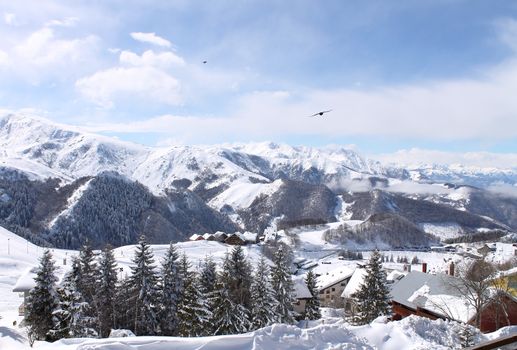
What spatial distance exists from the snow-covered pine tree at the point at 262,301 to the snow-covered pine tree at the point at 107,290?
10629mm

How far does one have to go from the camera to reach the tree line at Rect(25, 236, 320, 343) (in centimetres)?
2814

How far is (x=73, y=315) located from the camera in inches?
1030

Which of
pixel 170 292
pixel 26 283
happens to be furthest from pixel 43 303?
pixel 26 283

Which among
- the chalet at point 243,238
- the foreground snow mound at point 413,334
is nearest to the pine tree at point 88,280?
the foreground snow mound at point 413,334

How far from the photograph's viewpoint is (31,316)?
28.3 metres

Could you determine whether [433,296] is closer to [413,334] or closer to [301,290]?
[413,334]

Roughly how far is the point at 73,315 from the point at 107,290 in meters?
6.78

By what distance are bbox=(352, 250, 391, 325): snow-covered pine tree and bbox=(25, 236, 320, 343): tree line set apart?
5.71m

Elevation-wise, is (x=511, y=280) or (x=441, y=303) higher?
(x=511, y=280)

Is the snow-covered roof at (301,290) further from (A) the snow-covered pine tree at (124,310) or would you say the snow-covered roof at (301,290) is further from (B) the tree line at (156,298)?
(A) the snow-covered pine tree at (124,310)

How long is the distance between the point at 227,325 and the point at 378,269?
1367cm

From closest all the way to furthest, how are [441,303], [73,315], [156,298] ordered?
[73,315] → [441,303] → [156,298]

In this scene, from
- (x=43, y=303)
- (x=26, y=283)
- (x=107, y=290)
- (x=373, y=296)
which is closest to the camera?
(x=43, y=303)

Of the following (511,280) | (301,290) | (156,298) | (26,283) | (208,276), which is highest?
(208,276)
